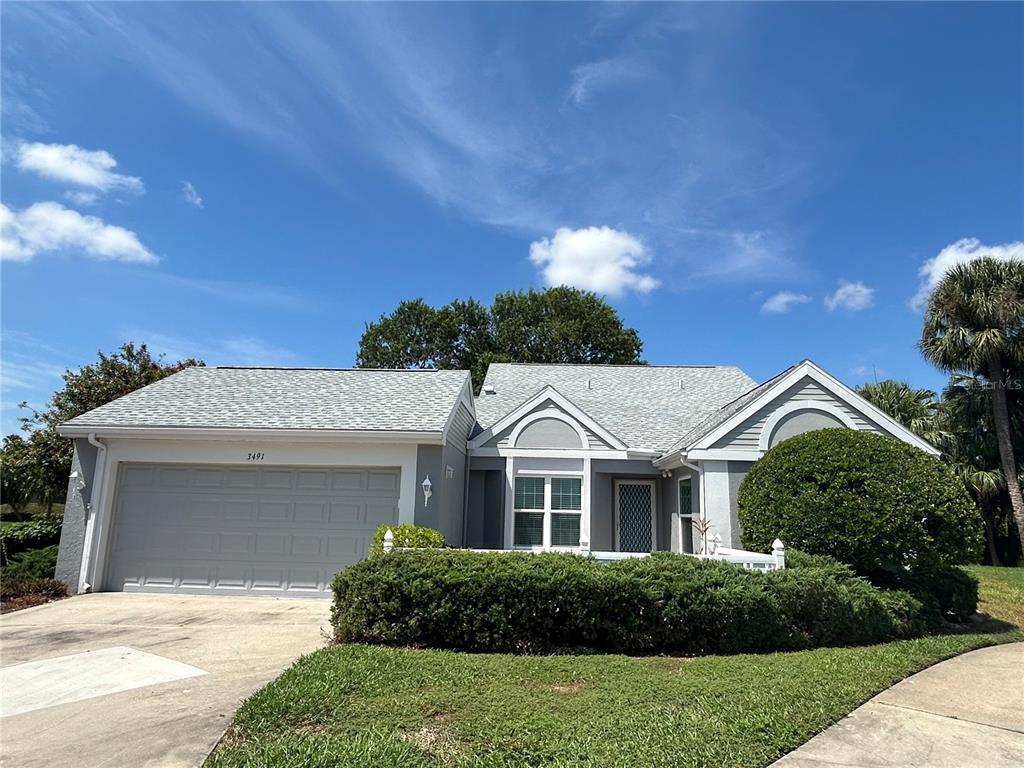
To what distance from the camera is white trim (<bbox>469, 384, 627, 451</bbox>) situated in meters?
13.8

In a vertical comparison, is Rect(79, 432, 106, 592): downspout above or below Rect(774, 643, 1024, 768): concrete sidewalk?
above

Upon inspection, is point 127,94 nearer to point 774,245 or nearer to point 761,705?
A: point 761,705

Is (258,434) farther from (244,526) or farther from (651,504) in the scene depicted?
(651,504)

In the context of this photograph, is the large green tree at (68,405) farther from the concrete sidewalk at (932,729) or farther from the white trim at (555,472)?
the concrete sidewalk at (932,729)

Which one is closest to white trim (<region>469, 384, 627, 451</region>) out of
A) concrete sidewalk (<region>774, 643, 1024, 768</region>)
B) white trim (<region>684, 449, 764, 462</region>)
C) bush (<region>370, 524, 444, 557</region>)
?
white trim (<region>684, 449, 764, 462</region>)

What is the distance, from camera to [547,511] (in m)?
13.5

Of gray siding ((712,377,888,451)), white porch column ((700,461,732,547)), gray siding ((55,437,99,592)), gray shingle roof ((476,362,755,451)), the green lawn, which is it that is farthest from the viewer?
gray shingle roof ((476,362,755,451))

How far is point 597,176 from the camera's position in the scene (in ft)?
46.0

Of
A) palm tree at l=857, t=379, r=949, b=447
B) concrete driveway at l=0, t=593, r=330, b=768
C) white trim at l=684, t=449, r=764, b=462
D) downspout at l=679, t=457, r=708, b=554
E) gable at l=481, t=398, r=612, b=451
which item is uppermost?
palm tree at l=857, t=379, r=949, b=447

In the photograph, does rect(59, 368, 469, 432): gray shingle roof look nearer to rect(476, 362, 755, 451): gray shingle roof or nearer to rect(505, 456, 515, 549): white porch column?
rect(505, 456, 515, 549): white porch column

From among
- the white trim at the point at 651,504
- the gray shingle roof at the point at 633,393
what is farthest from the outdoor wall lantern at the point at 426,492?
the white trim at the point at 651,504

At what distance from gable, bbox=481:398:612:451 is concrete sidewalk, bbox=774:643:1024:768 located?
808 cm

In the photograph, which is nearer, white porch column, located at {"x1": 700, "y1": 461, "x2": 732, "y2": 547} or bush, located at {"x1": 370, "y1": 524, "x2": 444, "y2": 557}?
bush, located at {"x1": 370, "y1": 524, "x2": 444, "y2": 557}

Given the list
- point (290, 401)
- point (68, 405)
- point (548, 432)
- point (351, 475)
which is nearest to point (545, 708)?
point (351, 475)
